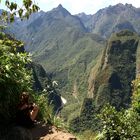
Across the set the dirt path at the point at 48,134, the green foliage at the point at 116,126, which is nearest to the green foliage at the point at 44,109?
the dirt path at the point at 48,134

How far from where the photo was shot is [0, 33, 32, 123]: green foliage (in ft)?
41.9

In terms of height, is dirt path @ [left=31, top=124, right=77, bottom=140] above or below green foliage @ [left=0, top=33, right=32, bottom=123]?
below

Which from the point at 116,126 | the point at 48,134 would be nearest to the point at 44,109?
the point at 48,134

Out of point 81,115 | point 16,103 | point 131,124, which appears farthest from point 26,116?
point 81,115

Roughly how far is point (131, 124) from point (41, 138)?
9.69 ft

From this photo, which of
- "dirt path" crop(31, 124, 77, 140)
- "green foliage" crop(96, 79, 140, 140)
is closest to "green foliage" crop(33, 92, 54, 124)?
"dirt path" crop(31, 124, 77, 140)

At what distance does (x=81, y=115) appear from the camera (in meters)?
193

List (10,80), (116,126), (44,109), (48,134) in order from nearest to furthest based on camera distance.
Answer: (10,80) → (48,134) → (116,126) → (44,109)

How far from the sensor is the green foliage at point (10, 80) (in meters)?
12.8

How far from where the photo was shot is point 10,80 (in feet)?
42.5

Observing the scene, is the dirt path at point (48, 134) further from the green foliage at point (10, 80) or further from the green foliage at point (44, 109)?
the green foliage at point (44, 109)

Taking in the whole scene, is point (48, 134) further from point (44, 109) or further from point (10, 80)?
point (44, 109)

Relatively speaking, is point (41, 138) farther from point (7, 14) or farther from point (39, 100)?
point (7, 14)

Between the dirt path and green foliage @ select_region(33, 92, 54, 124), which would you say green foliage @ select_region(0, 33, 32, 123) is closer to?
the dirt path
